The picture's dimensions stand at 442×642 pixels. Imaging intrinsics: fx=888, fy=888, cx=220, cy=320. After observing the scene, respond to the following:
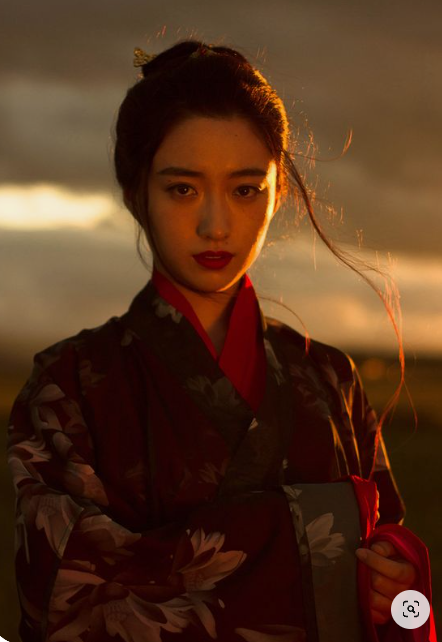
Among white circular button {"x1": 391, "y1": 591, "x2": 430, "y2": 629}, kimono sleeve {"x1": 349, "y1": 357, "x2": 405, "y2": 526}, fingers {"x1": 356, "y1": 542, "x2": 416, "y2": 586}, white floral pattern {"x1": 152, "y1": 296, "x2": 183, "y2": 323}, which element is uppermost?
white floral pattern {"x1": 152, "y1": 296, "x2": 183, "y2": 323}

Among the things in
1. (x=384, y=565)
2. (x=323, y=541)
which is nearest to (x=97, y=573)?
(x=323, y=541)

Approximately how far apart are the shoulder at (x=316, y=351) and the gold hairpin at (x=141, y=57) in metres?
0.71

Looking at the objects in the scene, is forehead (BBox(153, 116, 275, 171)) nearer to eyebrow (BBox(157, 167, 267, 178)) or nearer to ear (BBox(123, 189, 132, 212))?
eyebrow (BBox(157, 167, 267, 178))

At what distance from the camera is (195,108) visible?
2020 mm

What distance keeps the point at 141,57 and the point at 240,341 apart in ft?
2.53

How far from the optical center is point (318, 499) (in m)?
1.79

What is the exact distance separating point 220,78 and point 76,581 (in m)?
1.17

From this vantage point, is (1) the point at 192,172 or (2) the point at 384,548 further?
(1) the point at 192,172

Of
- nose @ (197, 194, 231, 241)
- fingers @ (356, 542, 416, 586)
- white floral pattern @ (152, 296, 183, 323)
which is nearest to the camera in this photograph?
fingers @ (356, 542, 416, 586)

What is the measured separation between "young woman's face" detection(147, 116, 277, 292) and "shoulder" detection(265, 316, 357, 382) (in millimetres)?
281

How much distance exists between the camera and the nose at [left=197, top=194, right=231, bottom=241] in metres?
1.95

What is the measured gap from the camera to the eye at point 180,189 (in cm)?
197

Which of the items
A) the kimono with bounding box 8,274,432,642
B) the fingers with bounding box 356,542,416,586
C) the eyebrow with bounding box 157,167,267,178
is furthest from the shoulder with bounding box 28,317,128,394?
the fingers with bounding box 356,542,416,586

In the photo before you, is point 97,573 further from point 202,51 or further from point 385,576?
point 202,51
